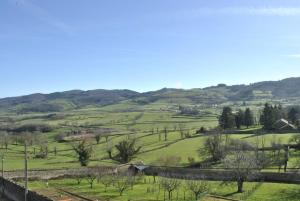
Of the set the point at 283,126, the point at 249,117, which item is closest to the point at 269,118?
the point at 283,126

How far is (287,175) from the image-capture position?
2825 inches

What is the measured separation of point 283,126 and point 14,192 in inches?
3222

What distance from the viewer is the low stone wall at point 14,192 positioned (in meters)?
51.8

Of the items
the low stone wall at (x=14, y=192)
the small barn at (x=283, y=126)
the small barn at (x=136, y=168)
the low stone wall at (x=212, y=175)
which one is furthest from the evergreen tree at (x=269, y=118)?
the low stone wall at (x=14, y=192)

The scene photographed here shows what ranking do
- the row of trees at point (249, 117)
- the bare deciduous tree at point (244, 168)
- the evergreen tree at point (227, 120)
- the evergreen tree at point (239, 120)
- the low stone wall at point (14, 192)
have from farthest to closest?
the evergreen tree at point (239, 120) → the evergreen tree at point (227, 120) → the row of trees at point (249, 117) → the bare deciduous tree at point (244, 168) → the low stone wall at point (14, 192)

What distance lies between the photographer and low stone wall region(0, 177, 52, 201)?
51.8 m

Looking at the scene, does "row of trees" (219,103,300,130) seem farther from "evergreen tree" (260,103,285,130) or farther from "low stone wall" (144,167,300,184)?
"low stone wall" (144,167,300,184)

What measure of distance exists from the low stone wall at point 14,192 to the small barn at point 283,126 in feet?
253

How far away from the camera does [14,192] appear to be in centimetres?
6259

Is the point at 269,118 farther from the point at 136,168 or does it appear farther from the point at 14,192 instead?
the point at 14,192

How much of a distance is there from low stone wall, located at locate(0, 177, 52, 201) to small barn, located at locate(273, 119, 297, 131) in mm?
77047

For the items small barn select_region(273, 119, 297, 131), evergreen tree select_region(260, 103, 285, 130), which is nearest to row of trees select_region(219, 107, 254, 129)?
evergreen tree select_region(260, 103, 285, 130)

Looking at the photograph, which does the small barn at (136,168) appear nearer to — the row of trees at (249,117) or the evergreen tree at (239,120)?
the row of trees at (249,117)

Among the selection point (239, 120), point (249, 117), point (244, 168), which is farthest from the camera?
point (249, 117)
